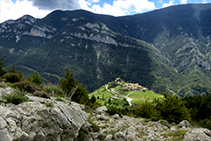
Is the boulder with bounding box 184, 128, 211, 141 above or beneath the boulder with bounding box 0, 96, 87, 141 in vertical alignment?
beneath

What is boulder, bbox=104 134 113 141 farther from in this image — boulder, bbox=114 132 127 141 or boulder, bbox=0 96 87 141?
boulder, bbox=0 96 87 141

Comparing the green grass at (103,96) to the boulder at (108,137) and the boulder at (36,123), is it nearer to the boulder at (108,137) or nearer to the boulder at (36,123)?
the boulder at (108,137)

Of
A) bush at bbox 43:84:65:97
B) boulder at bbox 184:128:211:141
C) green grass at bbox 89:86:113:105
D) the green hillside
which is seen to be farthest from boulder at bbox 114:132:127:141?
green grass at bbox 89:86:113:105

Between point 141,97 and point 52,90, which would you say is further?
point 141,97

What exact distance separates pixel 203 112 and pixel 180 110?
11207 millimetres

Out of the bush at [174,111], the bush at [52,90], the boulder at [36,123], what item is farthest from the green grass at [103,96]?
the boulder at [36,123]

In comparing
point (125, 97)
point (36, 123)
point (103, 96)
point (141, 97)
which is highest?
point (36, 123)

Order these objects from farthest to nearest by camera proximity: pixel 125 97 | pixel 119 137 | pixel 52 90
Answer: pixel 125 97 → pixel 52 90 → pixel 119 137

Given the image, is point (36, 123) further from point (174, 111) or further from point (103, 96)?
point (103, 96)

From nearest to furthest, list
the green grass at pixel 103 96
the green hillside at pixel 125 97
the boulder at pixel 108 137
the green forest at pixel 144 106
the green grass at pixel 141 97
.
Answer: the boulder at pixel 108 137 < the green forest at pixel 144 106 < the green hillside at pixel 125 97 < the green grass at pixel 141 97 < the green grass at pixel 103 96

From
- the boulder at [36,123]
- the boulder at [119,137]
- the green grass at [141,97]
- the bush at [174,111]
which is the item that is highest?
the boulder at [36,123]

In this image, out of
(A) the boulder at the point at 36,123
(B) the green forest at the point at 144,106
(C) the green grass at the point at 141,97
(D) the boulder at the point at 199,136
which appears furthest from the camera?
(C) the green grass at the point at 141,97

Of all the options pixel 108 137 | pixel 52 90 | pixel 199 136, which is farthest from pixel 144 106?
pixel 108 137

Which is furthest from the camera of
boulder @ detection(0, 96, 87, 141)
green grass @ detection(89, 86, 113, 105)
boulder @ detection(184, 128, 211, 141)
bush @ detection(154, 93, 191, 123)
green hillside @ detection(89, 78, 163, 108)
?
green grass @ detection(89, 86, 113, 105)
